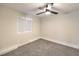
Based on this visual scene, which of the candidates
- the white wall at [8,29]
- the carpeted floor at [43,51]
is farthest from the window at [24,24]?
the carpeted floor at [43,51]

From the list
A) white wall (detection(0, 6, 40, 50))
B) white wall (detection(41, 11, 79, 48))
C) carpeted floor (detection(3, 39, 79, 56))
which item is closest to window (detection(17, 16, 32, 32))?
white wall (detection(0, 6, 40, 50))

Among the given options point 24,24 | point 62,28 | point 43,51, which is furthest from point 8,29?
point 62,28

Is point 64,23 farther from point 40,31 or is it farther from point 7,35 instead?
point 7,35

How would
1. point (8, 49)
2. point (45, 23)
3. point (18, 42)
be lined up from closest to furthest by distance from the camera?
A: point (8, 49) < point (18, 42) < point (45, 23)

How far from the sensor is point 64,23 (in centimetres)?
428

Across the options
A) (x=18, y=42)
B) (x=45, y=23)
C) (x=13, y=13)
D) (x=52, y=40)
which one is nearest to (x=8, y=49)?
(x=18, y=42)

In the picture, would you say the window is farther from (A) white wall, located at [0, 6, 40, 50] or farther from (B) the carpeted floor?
(B) the carpeted floor

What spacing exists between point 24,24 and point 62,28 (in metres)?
2.54

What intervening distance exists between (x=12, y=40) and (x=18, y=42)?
1.53 ft

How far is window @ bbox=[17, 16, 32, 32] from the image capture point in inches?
155

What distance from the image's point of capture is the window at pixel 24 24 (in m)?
3.94

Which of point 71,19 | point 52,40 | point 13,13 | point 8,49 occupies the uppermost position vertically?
point 13,13

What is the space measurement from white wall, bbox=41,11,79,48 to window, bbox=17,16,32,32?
151cm

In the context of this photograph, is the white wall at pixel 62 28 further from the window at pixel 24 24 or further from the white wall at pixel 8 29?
the white wall at pixel 8 29
